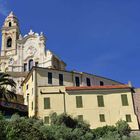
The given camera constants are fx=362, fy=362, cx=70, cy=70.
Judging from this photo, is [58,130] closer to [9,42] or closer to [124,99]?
[124,99]

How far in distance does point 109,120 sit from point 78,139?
12530 mm

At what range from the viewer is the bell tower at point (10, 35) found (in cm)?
11088

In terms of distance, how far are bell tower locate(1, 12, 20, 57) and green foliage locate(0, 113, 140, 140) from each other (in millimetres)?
63359

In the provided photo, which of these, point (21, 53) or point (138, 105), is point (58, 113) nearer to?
point (138, 105)

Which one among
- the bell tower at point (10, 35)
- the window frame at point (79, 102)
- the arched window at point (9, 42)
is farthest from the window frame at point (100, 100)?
the arched window at point (9, 42)

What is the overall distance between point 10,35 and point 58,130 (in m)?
78.2

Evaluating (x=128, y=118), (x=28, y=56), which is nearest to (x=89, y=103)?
(x=128, y=118)

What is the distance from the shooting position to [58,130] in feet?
135

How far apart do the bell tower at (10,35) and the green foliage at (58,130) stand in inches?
2494

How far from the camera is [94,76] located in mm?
70062

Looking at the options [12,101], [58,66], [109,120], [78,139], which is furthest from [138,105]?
[58,66]

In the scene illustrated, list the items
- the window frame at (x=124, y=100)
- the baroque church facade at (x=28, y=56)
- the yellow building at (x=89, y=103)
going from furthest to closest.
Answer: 1. the baroque church facade at (x=28, y=56)
2. the window frame at (x=124, y=100)
3. the yellow building at (x=89, y=103)

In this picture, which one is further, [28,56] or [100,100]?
[28,56]

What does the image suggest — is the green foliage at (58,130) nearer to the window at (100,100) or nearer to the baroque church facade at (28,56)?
the window at (100,100)
